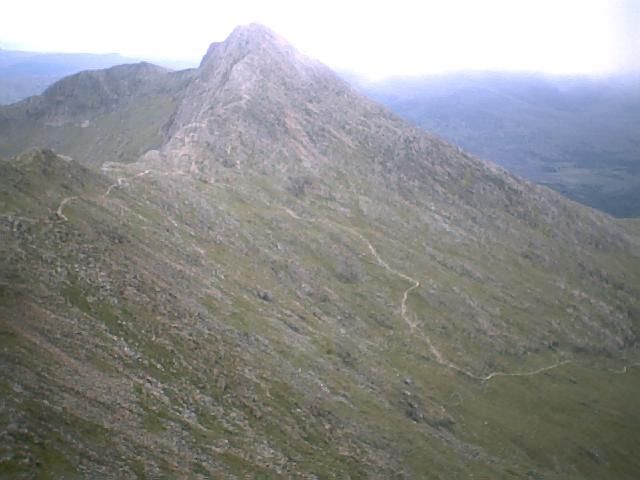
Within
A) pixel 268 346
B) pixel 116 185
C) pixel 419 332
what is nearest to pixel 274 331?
pixel 268 346

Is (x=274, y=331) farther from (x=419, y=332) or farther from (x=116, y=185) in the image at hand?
(x=419, y=332)

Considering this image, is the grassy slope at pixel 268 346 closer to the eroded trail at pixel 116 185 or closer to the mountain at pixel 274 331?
the mountain at pixel 274 331

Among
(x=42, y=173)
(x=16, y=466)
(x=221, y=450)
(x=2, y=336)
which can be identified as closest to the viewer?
(x=16, y=466)

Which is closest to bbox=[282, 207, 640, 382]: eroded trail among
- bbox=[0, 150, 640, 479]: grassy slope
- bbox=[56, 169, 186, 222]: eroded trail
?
bbox=[0, 150, 640, 479]: grassy slope

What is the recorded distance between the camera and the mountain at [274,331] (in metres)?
51.8

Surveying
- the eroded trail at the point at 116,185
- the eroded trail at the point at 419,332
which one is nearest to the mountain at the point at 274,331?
the eroded trail at the point at 116,185

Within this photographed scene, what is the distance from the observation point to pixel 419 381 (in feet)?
361

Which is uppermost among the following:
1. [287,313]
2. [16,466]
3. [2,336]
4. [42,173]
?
[42,173]

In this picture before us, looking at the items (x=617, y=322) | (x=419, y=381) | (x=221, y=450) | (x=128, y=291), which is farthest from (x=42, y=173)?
(x=617, y=322)

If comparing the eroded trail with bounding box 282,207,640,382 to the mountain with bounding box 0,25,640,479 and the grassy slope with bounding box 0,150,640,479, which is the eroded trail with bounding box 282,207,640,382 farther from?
the grassy slope with bounding box 0,150,640,479

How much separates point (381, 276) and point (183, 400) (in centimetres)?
9293

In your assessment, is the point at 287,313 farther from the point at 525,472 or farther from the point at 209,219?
the point at 525,472

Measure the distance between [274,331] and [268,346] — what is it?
699 centimetres

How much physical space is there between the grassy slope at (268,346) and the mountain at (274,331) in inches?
14.7
